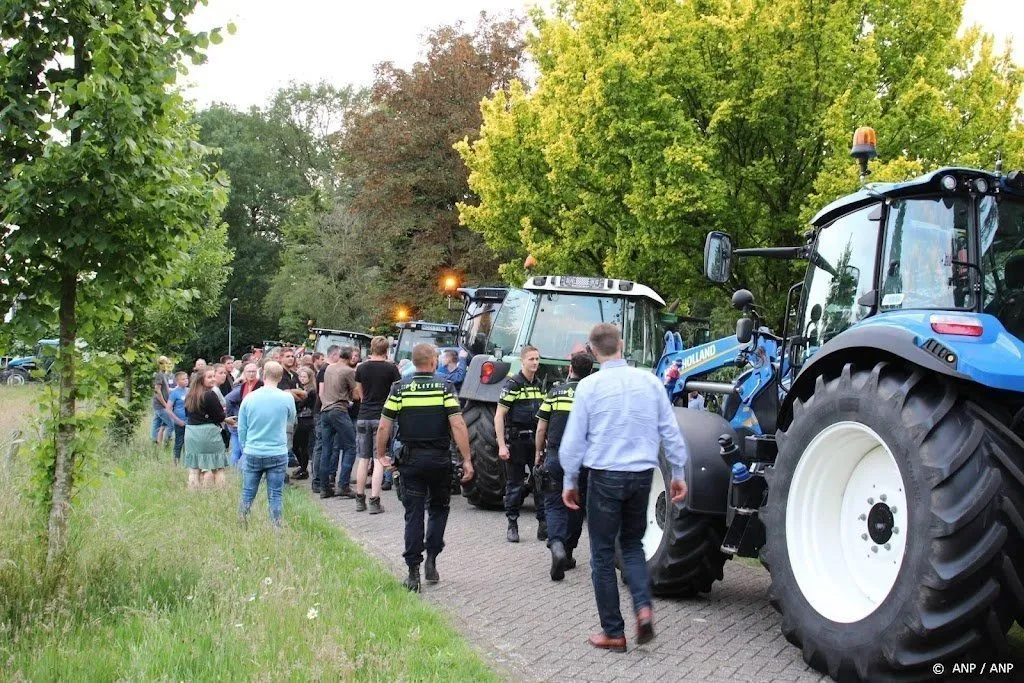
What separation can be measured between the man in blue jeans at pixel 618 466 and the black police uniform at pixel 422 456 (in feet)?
6.02

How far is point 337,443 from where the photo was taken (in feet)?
42.4

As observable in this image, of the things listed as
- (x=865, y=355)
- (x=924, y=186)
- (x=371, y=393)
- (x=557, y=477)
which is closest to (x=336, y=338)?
(x=371, y=393)

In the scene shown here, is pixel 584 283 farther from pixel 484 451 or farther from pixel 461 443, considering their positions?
pixel 461 443

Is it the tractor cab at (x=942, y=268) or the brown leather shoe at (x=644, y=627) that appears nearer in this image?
the tractor cab at (x=942, y=268)

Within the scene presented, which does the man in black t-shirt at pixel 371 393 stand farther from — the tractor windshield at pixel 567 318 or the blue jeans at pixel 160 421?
the blue jeans at pixel 160 421

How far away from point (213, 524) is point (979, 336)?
265 inches

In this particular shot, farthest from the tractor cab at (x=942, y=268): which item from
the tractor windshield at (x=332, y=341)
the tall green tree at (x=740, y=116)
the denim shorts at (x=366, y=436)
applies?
the tractor windshield at (x=332, y=341)

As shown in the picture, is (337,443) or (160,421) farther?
(160,421)

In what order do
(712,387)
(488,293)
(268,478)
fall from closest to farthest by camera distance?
1. (712,387)
2. (268,478)
3. (488,293)

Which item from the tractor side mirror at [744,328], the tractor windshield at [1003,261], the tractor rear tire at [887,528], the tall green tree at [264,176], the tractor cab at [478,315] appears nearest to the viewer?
the tractor rear tire at [887,528]

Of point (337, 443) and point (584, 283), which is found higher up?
point (584, 283)

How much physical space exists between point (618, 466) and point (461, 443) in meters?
2.12

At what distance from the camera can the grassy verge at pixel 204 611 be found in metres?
5.01

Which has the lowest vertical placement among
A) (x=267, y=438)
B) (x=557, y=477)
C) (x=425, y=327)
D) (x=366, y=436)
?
(x=366, y=436)
